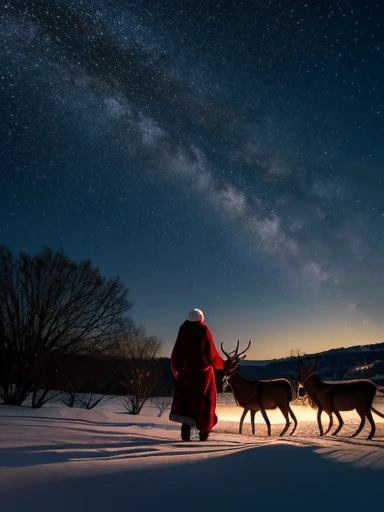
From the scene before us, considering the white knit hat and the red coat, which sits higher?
the white knit hat

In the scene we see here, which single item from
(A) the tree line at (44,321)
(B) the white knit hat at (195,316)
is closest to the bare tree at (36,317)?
(A) the tree line at (44,321)

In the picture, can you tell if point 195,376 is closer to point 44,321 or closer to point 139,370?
point 44,321

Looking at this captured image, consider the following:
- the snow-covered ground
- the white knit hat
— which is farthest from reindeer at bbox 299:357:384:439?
the snow-covered ground

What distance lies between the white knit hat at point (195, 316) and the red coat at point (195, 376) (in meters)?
0.11

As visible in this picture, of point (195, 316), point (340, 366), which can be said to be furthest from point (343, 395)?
point (340, 366)

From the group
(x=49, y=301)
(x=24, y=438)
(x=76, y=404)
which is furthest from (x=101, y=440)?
(x=76, y=404)

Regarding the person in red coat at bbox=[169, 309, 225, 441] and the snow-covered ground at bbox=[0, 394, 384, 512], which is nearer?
the snow-covered ground at bbox=[0, 394, 384, 512]

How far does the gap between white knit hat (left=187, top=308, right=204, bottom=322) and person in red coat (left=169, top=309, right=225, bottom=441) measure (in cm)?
2

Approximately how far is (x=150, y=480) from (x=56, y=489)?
1.78 feet

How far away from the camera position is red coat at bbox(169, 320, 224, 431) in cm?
601

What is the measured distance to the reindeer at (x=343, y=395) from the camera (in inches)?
239

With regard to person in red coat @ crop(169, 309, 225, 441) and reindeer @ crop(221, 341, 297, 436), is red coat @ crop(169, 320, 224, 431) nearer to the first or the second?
person in red coat @ crop(169, 309, 225, 441)

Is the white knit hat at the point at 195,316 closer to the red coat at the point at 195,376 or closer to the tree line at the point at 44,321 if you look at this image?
the red coat at the point at 195,376

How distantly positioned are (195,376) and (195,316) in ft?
3.14
